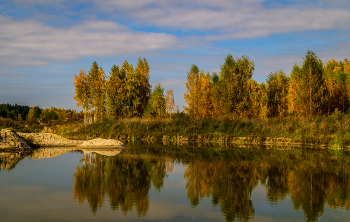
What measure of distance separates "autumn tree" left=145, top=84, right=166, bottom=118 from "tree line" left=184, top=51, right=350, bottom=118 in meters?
4.08

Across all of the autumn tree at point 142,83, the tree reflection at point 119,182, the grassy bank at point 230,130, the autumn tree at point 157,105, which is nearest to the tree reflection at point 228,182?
the tree reflection at point 119,182

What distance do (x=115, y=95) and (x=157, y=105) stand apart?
17.8 ft

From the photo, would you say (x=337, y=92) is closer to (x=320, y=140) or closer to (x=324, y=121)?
(x=324, y=121)

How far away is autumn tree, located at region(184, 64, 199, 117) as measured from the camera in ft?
147

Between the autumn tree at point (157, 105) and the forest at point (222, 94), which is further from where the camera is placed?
the autumn tree at point (157, 105)

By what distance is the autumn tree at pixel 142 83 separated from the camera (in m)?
46.1

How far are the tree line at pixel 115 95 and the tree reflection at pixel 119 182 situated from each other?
27856mm

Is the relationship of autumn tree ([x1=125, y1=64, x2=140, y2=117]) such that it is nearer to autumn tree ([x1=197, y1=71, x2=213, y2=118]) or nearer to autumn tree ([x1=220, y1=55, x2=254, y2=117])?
autumn tree ([x1=197, y1=71, x2=213, y2=118])

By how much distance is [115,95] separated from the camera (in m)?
42.3

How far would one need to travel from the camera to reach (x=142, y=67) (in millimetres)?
47281

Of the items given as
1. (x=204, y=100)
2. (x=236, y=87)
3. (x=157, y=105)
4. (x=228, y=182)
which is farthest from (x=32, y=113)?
(x=228, y=182)

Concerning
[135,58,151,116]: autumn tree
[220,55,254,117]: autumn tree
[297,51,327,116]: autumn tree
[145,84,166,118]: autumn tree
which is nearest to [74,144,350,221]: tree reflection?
[297,51,327,116]: autumn tree

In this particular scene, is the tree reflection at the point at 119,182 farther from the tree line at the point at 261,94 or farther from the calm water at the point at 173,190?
the tree line at the point at 261,94

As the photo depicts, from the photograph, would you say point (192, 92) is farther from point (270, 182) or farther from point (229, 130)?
point (270, 182)
